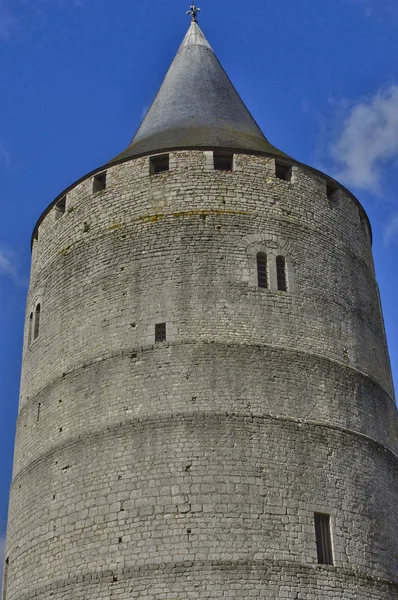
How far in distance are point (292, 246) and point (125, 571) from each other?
8.12m

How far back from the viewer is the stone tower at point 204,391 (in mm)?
16547

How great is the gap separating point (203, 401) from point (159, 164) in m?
6.58

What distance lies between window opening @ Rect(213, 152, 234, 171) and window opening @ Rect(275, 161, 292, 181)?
1.15 m

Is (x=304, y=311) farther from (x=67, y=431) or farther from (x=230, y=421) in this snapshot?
(x=67, y=431)

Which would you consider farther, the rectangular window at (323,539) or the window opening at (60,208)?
the window opening at (60,208)

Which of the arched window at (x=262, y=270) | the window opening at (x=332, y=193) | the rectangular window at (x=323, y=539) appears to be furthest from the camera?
the window opening at (x=332, y=193)

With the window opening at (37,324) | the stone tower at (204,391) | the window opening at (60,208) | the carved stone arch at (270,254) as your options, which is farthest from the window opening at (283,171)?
the window opening at (37,324)

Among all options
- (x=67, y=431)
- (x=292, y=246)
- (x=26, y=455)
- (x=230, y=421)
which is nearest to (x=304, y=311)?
(x=292, y=246)

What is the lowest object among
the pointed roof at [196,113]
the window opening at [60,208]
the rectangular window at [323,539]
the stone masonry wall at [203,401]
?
the rectangular window at [323,539]

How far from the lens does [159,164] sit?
21422 mm

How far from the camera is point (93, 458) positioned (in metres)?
17.9

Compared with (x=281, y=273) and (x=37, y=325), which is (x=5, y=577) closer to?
(x=37, y=325)

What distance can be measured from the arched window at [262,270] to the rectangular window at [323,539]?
17.0 ft

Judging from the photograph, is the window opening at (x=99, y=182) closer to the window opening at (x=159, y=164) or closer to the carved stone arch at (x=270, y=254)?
the window opening at (x=159, y=164)
